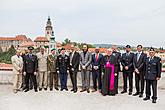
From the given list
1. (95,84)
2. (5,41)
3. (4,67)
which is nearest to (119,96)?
(95,84)

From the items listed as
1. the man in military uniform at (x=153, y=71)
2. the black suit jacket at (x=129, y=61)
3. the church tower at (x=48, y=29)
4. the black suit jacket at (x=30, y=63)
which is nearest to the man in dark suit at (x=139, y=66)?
the black suit jacket at (x=129, y=61)

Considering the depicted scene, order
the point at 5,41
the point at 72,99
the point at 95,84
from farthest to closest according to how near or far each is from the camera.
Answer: the point at 5,41, the point at 95,84, the point at 72,99

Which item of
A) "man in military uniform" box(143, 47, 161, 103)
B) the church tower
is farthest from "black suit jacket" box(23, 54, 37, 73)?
the church tower

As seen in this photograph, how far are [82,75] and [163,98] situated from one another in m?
2.43

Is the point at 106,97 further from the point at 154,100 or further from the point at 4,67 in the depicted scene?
the point at 4,67

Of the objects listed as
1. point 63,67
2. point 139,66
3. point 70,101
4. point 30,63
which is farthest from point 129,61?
point 30,63

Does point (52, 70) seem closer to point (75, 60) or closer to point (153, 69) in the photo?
point (75, 60)

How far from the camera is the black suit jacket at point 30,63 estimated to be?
8.66 metres

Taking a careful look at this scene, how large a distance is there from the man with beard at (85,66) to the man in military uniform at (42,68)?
1089 mm

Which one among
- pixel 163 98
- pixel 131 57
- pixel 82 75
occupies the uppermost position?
pixel 131 57

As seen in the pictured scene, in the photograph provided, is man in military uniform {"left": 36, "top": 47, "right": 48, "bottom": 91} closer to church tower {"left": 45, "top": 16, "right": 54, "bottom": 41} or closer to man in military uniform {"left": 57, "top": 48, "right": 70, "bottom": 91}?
man in military uniform {"left": 57, "top": 48, "right": 70, "bottom": 91}

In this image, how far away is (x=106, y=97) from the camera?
26.3 ft

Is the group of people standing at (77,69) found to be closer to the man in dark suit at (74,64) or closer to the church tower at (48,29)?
the man in dark suit at (74,64)

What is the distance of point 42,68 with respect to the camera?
346 inches
